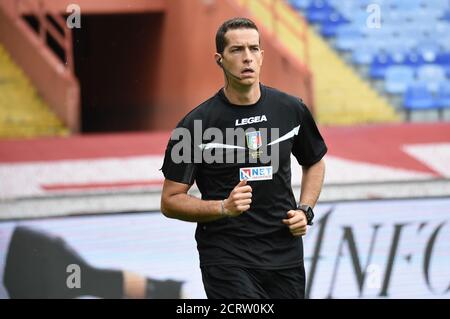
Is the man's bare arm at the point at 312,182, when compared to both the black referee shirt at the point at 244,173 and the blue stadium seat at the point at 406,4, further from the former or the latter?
the blue stadium seat at the point at 406,4

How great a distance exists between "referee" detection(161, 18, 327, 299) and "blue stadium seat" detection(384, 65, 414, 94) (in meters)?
4.74

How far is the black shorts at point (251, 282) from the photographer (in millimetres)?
4633

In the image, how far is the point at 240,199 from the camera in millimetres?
4406

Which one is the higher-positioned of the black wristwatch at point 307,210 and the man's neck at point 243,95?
the man's neck at point 243,95

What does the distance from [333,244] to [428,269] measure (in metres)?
0.80

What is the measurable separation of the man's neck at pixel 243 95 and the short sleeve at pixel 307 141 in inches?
9.2

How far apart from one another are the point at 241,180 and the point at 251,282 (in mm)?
487

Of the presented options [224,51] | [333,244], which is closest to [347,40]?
[333,244]

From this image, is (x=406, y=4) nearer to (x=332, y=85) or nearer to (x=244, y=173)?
(x=332, y=85)

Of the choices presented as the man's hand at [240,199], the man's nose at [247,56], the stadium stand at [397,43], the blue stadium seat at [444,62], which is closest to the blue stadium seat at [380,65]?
the stadium stand at [397,43]

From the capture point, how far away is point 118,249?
305 inches

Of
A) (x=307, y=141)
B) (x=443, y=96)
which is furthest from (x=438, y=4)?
(x=307, y=141)

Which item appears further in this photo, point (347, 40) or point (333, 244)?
point (347, 40)
